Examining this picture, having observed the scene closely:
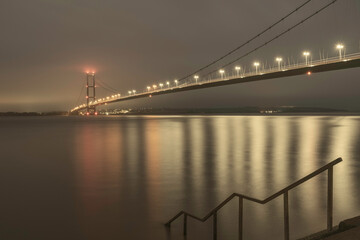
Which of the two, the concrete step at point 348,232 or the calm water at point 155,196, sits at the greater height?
the concrete step at point 348,232

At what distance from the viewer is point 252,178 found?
1057 cm

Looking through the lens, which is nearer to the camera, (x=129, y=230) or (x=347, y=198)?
(x=129, y=230)

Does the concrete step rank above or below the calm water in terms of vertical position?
above

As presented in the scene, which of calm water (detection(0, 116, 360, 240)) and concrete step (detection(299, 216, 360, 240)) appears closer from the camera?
concrete step (detection(299, 216, 360, 240))

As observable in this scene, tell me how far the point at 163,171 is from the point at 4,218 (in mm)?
6348

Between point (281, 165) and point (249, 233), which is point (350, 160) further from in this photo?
point (249, 233)

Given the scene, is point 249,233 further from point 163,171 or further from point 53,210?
point 163,171

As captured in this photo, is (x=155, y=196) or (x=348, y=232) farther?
(x=155, y=196)

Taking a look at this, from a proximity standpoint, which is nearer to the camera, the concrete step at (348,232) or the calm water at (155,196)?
the concrete step at (348,232)

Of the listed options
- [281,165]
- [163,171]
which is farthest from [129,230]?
[281,165]

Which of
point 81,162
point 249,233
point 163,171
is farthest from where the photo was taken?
point 81,162

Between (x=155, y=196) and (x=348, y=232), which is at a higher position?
(x=348, y=232)

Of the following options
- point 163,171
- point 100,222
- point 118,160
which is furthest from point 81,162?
point 100,222

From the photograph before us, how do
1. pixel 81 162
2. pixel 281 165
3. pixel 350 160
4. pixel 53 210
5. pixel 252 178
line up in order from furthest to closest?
1. pixel 81 162
2. pixel 350 160
3. pixel 281 165
4. pixel 252 178
5. pixel 53 210
